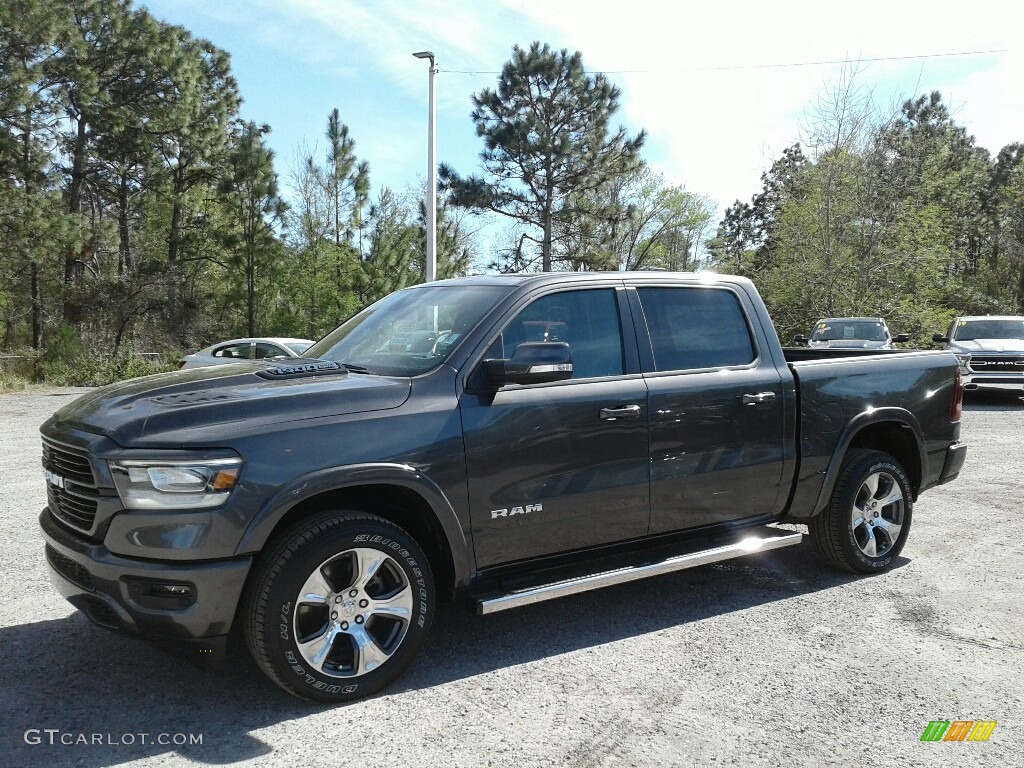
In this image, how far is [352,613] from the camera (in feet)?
11.6

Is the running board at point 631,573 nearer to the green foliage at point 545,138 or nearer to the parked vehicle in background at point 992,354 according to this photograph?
the parked vehicle in background at point 992,354

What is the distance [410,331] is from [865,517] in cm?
319

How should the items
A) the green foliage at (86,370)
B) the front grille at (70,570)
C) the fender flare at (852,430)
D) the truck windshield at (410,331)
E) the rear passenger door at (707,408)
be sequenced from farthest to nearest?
the green foliage at (86,370) < the fender flare at (852,430) < the rear passenger door at (707,408) < the truck windshield at (410,331) < the front grille at (70,570)

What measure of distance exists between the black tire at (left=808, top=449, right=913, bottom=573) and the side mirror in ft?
7.86

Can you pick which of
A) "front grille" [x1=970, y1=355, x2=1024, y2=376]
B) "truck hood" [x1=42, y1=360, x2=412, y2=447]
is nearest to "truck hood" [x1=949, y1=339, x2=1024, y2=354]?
"front grille" [x1=970, y1=355, x2=1024, y2=376]

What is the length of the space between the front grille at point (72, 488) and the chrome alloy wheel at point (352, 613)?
0.95 metres

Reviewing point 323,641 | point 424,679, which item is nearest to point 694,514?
point 424,679

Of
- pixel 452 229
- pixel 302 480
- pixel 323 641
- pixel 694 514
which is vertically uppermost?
pixel 452 229

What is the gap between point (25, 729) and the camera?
10.7ft

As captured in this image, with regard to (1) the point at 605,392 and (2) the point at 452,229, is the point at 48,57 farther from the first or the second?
(1) the point at 605,392

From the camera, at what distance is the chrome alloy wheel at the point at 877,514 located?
5.32m

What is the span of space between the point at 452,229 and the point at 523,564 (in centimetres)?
3101

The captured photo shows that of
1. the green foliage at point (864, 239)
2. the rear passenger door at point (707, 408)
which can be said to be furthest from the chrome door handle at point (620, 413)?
the green foliage at point (864, 239)

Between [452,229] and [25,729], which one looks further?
[452,229]
